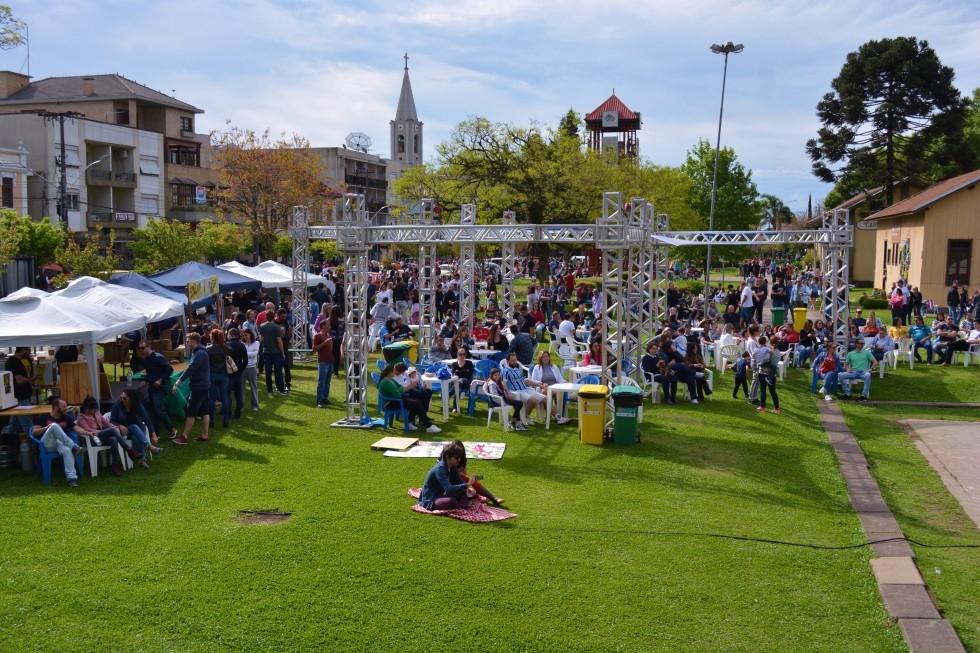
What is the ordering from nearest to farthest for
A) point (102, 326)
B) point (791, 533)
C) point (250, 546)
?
point (250, 546) → point (791, 533) → point (102, 326)

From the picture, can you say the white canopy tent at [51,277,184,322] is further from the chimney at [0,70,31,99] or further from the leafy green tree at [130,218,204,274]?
the chimney at [0,70,31,99]

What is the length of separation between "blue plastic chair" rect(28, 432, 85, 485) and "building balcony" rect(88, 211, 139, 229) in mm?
49086

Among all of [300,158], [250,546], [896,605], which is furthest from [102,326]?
[300,158]

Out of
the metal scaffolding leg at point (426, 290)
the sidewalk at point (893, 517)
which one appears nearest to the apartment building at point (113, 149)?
the metal scaffolding leg at point (426, 290)

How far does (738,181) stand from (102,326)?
1742 inches

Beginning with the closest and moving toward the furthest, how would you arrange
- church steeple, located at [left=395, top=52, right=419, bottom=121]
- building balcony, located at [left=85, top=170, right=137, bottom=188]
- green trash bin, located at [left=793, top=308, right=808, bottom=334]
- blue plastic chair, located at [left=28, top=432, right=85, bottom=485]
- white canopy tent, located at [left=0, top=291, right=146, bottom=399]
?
1. blue plastic chair, located at [left=28, top=432, right=85, bottom=485]
2. white canopy tent, located at [left=0, top=291, right=146, bottom=399]
3. green trash bin, located at [left=793, top=308, right=808, bottom=334]
4. building balcony, located at [left=85, top=170, right=137, bottom=188]
5. church steeple, located at [left=395, top=52, right=419, bottom=121]

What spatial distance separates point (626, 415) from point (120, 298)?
8765mm

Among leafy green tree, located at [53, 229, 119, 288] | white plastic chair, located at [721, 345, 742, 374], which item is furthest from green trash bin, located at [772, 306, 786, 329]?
leafy green tree, located at [53, 229, 119, 288]

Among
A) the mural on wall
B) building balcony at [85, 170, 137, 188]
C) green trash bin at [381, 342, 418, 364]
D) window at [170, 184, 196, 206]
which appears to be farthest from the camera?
window at [170, 184, 196, 206]

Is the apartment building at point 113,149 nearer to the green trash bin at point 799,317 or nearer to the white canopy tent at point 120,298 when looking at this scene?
the white canopy tent at point 120,298

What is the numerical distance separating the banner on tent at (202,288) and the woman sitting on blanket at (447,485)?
1022 centimetres

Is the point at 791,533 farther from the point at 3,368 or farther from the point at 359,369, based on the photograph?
the point at 3,368

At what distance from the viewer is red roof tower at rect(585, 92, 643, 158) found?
7050 cm

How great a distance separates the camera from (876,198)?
4722cm
